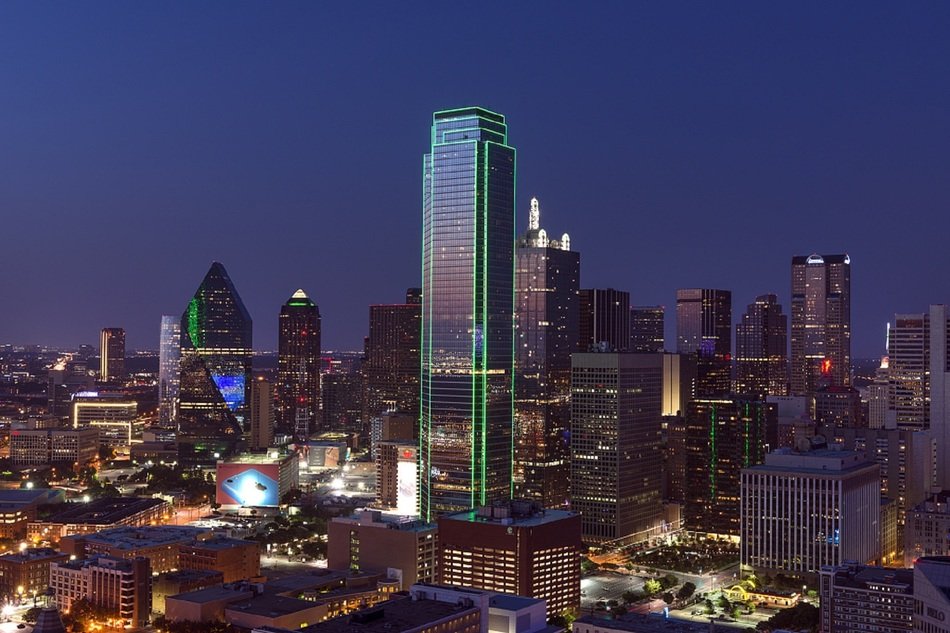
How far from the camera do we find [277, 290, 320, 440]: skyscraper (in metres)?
169

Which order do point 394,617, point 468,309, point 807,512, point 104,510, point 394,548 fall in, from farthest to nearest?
point 104,510
point 468,309
point 807,512
point 394,548
point 394,617

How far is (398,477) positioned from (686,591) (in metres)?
29.1

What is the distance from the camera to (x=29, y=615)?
57656 mm

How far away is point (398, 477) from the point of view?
87.7 meters

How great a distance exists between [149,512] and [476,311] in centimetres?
3088

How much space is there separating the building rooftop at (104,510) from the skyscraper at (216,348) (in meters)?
45.3

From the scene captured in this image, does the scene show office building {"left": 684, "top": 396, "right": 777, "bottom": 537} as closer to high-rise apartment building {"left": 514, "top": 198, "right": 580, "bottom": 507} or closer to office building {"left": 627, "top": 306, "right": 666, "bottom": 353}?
high-rise apartment building {"left": 514, "top": 198, "right": 580, "bottom": 507}

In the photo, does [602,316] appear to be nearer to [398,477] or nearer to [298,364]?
[398,477]

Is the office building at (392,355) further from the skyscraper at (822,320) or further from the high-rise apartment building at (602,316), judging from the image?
the skyscraper at (822,320)

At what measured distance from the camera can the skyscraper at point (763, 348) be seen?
160625 millimetres

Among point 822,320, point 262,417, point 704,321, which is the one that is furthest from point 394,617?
point 822,320

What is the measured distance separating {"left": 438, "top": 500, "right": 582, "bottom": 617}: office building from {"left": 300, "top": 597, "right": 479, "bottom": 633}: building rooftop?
41.7 feet

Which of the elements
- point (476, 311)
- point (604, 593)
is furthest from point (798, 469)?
point (476, 311)

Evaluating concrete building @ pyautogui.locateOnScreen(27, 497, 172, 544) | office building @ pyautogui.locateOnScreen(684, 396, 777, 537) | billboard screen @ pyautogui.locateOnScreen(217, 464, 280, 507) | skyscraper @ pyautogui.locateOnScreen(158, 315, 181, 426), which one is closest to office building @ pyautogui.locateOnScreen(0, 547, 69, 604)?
concrete building @ pyautogui.locateOnScreen(27, 497, 172, 544)
